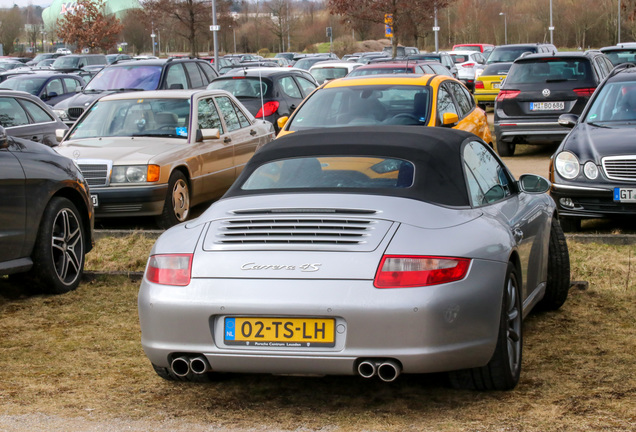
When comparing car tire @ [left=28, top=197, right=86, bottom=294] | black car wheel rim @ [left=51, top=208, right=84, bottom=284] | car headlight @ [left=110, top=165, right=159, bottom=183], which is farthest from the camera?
car headlight @ [left=110, top=165, right=159, bottom=183]

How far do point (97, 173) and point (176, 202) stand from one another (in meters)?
0.93

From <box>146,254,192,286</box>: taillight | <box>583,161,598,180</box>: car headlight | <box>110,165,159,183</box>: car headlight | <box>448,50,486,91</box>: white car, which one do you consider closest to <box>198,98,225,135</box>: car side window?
<box>110,165,159,183</box>: car headlight

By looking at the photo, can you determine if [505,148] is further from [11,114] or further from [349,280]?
[349,280]

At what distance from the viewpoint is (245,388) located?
500cm

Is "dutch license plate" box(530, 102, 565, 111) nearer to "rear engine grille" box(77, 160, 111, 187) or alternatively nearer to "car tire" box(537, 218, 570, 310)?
"rear engine grille" box(77, 160, 111, 187)

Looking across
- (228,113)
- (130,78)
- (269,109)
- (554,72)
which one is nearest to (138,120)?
(228,113)

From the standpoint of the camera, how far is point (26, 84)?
2517 cm

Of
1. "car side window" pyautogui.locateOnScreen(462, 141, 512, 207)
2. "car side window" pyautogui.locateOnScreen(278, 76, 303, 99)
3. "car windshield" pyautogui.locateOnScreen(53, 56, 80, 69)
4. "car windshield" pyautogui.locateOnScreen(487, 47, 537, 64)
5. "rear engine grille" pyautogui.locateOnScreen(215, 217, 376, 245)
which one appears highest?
"car windshield" pyautogui.locateOnScreen(53, 56, 80, 69)

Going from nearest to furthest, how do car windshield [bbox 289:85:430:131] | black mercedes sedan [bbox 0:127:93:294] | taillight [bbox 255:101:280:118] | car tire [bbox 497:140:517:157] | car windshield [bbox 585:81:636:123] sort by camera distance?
black mercedes sedan [bbox 0:127:93:294] → car windshield [bbox 585:81:636:123] → car windshield [bbox 289:85:430:131] → taillight [bbox 255:101:280:118] → car tire [bbox 497:140:517:157]

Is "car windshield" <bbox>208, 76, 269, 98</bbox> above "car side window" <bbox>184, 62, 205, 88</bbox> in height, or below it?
below

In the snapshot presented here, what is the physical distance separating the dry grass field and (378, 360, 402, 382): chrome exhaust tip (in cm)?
23

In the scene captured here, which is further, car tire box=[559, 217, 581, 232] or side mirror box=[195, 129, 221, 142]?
side mirror box=[195, 129, 221, 142]

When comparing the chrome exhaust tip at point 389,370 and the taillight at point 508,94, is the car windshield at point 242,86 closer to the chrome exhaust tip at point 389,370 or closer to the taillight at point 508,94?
the taillight at point 508,94

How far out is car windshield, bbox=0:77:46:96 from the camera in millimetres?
25016
